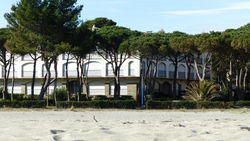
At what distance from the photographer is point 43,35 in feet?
136

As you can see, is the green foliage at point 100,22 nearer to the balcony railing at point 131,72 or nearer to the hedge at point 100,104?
the balcony railing at point 131,72

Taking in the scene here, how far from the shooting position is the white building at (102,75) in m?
62.2

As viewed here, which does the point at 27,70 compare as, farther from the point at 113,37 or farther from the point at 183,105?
the point at 183,105

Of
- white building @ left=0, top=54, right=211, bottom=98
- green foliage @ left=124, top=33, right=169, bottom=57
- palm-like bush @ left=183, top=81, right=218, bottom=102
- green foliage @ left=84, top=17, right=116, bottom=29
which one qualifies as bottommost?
palm-like bush @ left=183, top=81, right=218, bottom=102

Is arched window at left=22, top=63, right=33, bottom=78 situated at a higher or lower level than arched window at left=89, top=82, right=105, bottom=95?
higher

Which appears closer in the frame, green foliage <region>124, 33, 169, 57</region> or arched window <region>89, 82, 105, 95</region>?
green foliage <region>124, 33, 169, 57</region>

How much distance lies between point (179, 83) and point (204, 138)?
5881 centimetres

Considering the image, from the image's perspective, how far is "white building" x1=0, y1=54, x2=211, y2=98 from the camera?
62156 mm

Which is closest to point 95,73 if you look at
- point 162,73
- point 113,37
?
point 162,73

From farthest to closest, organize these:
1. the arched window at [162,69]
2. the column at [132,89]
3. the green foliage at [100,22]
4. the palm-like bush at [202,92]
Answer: the green foliage at [100,22] → the arched window at [162,69] → the column at [132,89] → the palm-like bush at [202,92]

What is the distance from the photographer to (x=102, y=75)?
63281 mm

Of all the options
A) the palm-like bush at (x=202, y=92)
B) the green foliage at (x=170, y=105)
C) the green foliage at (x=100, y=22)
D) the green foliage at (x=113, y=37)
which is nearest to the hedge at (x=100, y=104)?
the green foliage at (x=170, y=105)

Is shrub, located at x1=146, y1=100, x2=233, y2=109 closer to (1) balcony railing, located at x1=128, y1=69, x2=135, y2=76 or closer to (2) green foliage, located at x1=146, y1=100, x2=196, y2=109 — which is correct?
(2) green foliage, located at x1=146, y1=100, x2=196, y2=109

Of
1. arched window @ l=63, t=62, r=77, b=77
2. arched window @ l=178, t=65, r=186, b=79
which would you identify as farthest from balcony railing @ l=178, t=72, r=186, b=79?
arched window @ l=63, t=62, r=77, b=77
